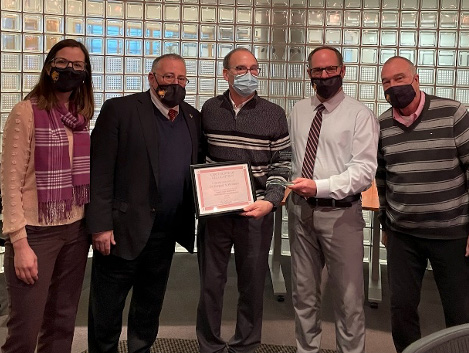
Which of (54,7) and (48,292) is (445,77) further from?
(48,292)

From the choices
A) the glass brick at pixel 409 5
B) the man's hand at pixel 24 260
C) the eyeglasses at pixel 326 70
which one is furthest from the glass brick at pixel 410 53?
the man's hand at pixel 24 260

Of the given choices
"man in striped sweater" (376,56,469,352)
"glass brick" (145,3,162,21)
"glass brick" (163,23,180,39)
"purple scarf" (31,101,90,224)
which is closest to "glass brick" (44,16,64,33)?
"glass brick" (145,3,162,21)

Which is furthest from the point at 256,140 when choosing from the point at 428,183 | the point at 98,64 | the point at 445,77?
the point at 445,77

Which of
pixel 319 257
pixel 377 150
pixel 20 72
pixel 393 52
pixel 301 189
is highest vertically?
pixel 393 52

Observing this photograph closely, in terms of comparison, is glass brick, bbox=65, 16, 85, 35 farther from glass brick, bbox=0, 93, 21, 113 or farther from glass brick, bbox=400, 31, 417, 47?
glass brick, bbox=400, 31, 417, 47

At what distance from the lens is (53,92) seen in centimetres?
211

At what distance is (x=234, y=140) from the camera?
2537 mm

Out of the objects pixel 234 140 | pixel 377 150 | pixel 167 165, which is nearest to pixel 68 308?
pixel 167 165

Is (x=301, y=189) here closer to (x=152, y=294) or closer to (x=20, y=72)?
(x=152, y=294)

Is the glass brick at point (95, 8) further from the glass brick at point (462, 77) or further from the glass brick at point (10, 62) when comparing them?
the glass brick at point (462, 77)

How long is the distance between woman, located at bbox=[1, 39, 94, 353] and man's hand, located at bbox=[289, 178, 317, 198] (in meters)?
0.89

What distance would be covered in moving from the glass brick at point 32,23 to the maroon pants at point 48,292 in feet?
7.48

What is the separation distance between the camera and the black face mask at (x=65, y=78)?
2.08 meters

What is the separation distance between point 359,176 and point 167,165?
0.86m
